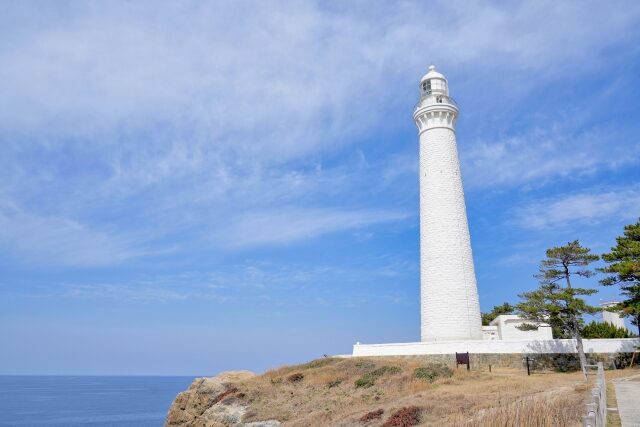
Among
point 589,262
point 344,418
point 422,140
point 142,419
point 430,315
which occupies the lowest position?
point 142,419

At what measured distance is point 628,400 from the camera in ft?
46.1

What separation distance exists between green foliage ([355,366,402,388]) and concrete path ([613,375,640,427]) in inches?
421

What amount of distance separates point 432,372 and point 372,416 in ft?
26.4

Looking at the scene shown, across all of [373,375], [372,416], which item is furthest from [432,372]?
[372,416]

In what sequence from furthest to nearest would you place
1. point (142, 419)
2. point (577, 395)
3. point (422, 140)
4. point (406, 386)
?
point (142, 419) < point (422, 140) < point (406, 386) < point (577, 395)

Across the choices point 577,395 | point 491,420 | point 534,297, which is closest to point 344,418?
point 577,395

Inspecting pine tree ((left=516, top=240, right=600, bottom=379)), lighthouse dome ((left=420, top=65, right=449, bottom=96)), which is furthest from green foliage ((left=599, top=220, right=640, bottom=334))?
lighthouse dome ((left=420, top=65, right=449, bottom=96))

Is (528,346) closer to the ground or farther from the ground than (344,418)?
farther from the ground

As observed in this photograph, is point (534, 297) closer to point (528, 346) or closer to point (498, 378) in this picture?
point (528, 346)

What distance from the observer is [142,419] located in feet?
233

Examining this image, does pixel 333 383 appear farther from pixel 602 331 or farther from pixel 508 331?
pixel 602 331

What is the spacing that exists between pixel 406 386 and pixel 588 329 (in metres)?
23.1

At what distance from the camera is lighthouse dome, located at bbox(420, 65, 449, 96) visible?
37688 mm

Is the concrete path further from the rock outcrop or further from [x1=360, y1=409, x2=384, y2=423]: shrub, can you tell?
the rock outcrop
